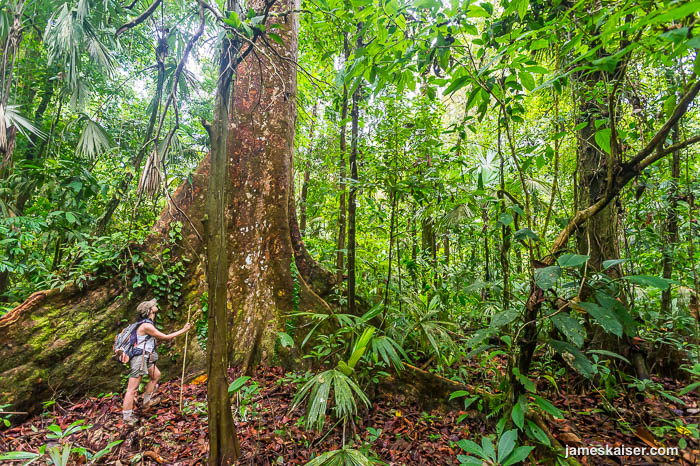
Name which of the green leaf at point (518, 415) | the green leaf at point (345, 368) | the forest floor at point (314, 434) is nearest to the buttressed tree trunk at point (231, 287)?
the forest floor at point (314, 434)

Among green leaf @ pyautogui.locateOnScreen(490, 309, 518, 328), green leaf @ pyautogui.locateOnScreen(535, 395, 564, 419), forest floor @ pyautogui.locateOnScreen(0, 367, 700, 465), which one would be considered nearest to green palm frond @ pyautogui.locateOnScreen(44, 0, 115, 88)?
forest floor @ pyautogui.locateOnScreen(0, 367, 700, 465)

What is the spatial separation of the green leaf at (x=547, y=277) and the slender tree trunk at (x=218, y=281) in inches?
68.2

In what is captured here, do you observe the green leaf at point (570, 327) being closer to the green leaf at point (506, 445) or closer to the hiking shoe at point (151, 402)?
the green leaf at point (506, 445)

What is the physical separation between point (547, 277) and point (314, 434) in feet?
7.38

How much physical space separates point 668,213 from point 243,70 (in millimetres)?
5585

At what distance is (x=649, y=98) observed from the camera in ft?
11.5

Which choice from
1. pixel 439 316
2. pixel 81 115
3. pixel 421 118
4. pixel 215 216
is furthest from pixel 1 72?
pixel 439 316

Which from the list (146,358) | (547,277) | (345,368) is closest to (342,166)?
(345,368)

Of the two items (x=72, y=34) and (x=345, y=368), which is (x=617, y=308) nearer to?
(x=345, y=368)

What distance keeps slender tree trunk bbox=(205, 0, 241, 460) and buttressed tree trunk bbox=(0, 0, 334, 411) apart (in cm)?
119

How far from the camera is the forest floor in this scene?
2.42 metres

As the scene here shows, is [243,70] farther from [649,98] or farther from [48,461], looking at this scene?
[649,98]

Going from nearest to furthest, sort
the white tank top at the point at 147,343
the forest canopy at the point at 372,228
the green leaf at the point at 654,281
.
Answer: the green leaf at the point at 654,281
the forest canopy at the point at 372,228
the white tank top at the point at 147,343

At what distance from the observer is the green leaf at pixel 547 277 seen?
59.1 inches
